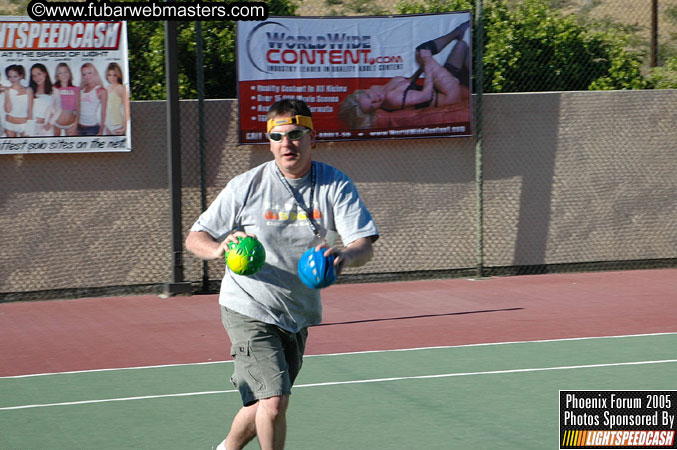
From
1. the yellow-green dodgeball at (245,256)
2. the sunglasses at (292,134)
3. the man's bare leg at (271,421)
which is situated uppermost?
the sunglasses at (292,134)

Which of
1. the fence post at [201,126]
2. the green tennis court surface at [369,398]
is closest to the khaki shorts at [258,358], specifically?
the green tennis court surface at [369,398]

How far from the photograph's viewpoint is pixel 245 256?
4863 mm

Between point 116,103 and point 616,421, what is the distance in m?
8.57

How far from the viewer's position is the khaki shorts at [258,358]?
204 inches

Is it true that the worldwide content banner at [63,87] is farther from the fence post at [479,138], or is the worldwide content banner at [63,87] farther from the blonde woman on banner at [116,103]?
the fence post at [479,138]

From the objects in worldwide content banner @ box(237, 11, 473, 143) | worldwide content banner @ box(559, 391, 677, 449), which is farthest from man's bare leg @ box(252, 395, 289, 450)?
worldwide content banner @ box(237, 11, 473, 143)

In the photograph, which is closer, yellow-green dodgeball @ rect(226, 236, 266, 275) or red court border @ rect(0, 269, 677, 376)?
yellow-green dodgeball @ rect(226, 236, 266, 275)

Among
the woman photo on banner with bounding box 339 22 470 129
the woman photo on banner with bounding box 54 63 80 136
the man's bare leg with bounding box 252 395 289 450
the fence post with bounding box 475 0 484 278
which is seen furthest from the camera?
the fence post with bounding box 475 0 484 278

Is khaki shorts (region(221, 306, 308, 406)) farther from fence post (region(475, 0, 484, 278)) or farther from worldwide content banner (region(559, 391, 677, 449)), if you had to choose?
fence post (region(475, 0, 484, 278))

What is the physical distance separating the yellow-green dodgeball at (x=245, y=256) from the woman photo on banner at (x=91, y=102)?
317 inches

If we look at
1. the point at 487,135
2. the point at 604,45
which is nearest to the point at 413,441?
the point at 487,135

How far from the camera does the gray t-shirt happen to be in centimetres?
525

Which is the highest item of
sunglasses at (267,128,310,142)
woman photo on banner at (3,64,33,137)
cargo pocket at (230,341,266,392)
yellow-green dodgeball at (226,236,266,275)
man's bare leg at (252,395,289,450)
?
woman photo on banner at (3,64,33,137)
